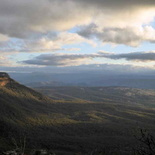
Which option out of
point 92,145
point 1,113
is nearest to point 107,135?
point 92,145

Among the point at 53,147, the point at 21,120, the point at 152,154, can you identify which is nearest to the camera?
the point at 152,154

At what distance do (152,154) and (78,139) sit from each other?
153569 mm

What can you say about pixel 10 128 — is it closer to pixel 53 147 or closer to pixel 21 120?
pixel 21 120

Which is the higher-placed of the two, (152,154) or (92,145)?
(152,154)

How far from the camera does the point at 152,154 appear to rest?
17.0 m

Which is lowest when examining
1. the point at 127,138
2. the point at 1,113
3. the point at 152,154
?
the point at 127,138

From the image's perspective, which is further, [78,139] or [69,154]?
[78,139]

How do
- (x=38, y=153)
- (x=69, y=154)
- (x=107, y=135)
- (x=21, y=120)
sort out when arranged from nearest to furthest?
(x=38, y=153)
(x=69, y=154)
(x=107, y=135)
(x=21, y=120)

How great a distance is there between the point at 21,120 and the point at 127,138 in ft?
267

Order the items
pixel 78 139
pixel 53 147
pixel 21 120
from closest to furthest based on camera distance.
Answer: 1. pixel 53 147
2. pixel 78 139
3. pixel 21 120

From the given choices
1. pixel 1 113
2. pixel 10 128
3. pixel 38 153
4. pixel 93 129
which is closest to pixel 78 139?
pixel 93 129

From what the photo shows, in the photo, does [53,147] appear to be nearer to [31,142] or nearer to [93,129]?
[31,142]

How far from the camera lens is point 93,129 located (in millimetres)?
197750

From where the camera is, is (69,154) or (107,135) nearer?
(69,154)
